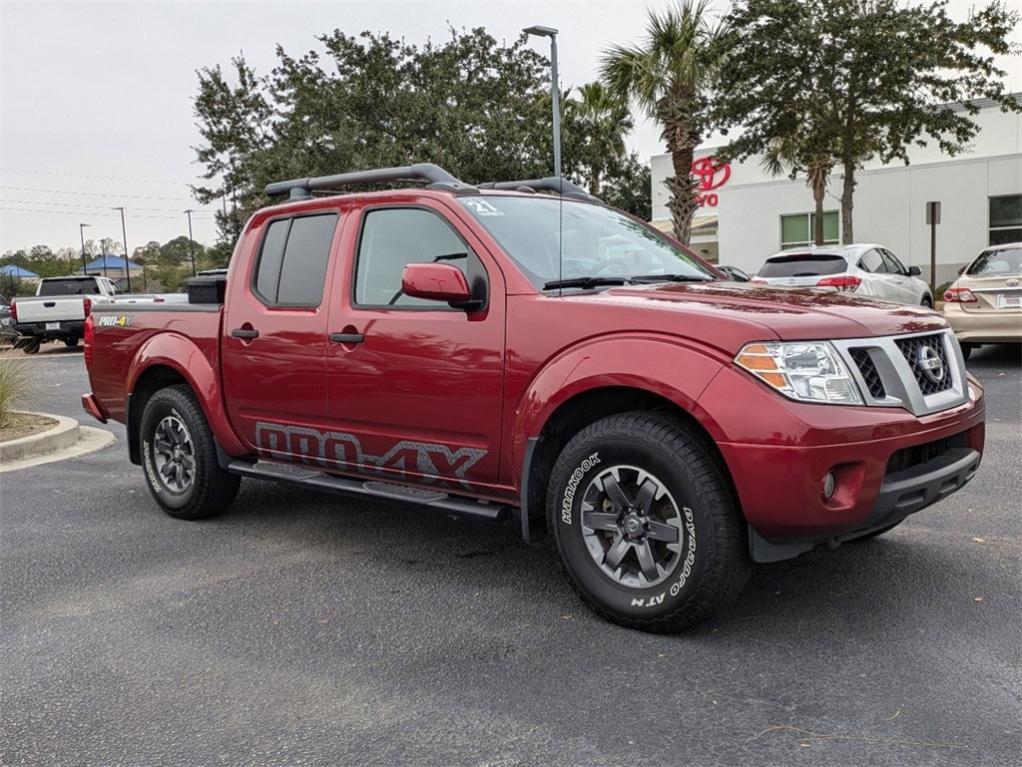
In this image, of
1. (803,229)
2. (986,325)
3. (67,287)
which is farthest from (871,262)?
(803,229)

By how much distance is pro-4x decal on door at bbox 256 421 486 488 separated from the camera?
4434 millimetres

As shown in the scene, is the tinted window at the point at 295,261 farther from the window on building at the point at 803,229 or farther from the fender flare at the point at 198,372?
the window on building at the point at 803,229

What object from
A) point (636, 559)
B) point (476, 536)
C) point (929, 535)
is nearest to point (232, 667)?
point (636, 559)

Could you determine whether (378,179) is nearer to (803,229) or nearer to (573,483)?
(573,483)

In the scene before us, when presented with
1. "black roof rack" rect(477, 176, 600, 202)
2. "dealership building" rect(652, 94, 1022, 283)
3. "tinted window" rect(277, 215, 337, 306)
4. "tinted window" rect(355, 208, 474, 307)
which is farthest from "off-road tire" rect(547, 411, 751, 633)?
"dealership building" rect(652, 94, 1022, 283)

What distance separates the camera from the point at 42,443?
8.43 metres

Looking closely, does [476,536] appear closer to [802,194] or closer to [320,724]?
[320,724]

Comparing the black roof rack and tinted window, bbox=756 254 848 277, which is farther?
tinted window, bbox=756 254 848 277

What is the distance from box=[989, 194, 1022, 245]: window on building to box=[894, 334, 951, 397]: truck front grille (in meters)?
27.8

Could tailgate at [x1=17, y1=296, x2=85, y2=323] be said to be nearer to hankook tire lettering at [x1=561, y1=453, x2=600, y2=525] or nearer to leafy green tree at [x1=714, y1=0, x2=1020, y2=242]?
leafy green tree at [x1=714, y1=0, x2=1020, y2=242]

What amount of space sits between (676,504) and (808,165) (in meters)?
26.4

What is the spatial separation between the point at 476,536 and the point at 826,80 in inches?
764

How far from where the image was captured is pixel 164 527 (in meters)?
5.79

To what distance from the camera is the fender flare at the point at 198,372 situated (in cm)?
555
